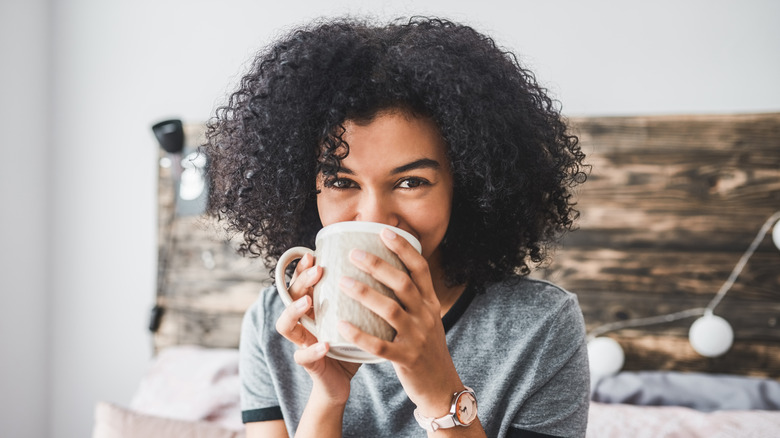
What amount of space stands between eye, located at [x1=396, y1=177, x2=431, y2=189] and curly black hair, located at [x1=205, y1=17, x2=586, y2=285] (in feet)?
0.25

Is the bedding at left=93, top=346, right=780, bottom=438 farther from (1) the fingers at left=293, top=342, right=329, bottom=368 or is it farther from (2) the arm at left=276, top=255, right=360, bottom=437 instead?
(1) the fingers at left=293, top=342, right=329, bottom=368

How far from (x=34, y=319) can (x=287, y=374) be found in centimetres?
157

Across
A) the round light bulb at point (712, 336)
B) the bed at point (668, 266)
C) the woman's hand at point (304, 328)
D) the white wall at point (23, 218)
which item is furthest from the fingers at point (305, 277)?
the white wall at point (23, 218)

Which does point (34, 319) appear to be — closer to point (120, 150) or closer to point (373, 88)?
point (120, 150)

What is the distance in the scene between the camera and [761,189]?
4.64 feet

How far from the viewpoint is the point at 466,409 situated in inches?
25.6

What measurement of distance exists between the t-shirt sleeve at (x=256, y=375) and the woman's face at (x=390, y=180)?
13.2 inches

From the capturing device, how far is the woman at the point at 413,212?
25.2 inches

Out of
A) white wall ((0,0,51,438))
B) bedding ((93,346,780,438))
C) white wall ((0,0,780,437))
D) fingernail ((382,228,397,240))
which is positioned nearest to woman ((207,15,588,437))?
fingernail ((382,228,397,240))

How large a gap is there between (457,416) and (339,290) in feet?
0.76

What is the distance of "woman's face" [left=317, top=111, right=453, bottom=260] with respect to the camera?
68cm

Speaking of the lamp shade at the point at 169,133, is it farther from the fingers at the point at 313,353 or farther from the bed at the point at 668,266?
the fingers at the point at 313,353

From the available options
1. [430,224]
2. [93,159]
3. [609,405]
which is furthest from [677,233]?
[93,159]

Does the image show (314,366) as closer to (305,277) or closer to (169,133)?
(305,277)
